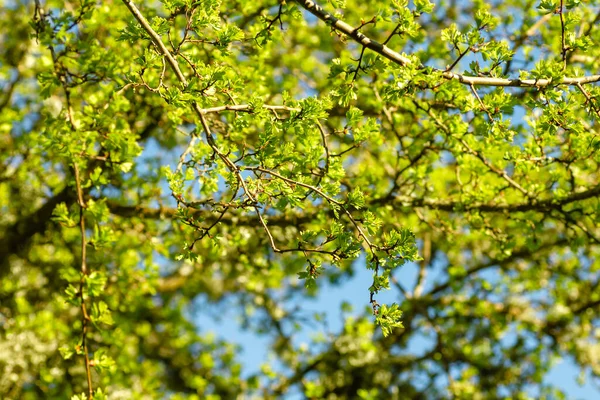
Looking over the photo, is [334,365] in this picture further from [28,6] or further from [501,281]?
[28,6]

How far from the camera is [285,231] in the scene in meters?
6.07

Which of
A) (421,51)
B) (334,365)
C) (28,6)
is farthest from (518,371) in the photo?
(28,6)

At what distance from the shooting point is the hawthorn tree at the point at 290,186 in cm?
348

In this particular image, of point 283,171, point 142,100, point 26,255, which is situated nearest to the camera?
point 283,171

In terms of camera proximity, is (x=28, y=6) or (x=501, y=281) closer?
(x=501, y=281)

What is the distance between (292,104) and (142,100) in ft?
8.58

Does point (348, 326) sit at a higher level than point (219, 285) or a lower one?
lower

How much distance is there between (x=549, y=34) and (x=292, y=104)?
3.77 metres

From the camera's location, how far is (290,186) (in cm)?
361

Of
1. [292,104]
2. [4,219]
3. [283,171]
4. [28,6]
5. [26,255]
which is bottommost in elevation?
[283,171]

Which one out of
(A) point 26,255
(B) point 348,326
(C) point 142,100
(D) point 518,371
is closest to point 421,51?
(C) point 142,100

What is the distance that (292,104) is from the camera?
3887 mm

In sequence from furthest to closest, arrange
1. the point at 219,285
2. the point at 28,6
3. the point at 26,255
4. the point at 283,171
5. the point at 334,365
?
the point at 219,285 → the point at 28,6 → the point at 334,365 → the point at 26,255 → the point at 283,171

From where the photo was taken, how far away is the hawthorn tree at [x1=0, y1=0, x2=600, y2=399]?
3480mm
